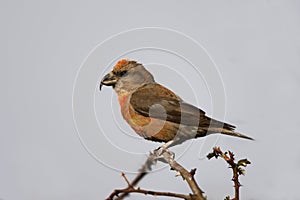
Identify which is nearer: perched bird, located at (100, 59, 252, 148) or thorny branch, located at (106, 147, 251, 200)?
thorny branch, located at (106, 147, 251, 200)

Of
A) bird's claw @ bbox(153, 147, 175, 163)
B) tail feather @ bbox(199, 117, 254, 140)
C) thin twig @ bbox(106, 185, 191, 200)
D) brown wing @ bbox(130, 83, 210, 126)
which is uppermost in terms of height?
brown wing @ bbox(130, 83, 210, 126)

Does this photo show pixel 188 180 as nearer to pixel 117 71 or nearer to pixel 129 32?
pixel 129 32

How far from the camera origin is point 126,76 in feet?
22.1

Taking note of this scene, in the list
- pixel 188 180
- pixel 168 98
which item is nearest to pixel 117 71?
pixel 168 98

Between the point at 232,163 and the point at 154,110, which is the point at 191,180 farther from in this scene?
the point at 154,110

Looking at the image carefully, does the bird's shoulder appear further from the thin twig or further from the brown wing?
the thin twig

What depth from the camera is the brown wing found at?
A: 243 inches

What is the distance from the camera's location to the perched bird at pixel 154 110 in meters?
6.00

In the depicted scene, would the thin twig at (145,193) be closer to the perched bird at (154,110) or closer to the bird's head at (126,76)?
the perched bird at (154,110)

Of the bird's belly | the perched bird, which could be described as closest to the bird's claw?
the perched bird

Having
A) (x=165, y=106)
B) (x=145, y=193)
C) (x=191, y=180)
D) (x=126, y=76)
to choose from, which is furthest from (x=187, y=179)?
(x=126, y=76)

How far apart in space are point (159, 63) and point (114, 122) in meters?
0.94

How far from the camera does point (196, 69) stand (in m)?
5.09

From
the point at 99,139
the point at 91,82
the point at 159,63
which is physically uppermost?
the point at 159,63
